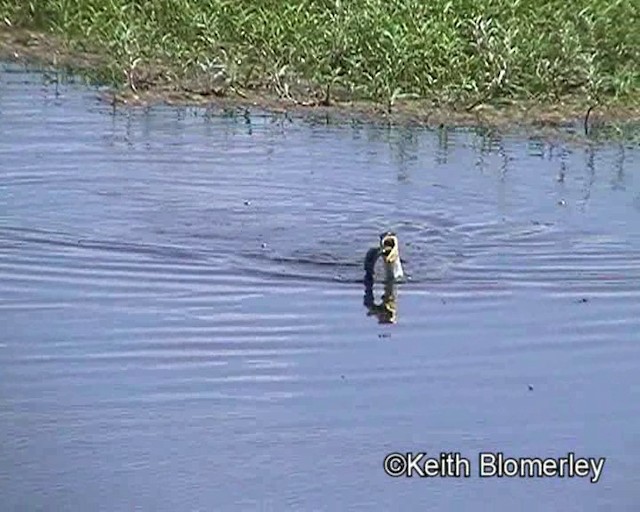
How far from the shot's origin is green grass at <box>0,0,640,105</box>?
14.6 meters

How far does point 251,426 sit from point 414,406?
727 millimetres

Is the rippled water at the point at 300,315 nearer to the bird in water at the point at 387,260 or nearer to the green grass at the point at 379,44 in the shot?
the bird in water at the point at 387,260

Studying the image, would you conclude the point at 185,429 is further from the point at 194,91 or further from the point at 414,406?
the point at 194,91

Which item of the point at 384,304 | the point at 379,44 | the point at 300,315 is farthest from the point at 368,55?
the point at 300,315

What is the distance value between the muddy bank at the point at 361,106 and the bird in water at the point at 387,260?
4.03 meters

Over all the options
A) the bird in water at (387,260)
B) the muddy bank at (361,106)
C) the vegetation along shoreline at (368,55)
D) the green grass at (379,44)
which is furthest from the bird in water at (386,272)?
the green grass at (379,44)

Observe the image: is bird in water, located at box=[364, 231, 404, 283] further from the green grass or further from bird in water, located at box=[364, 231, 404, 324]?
the green grass

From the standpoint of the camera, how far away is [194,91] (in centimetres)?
1455

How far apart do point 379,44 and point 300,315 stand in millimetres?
6074

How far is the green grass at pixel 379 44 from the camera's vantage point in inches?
575

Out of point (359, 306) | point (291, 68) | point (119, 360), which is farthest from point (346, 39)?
point (119, 360)

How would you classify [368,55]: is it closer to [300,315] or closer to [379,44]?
[379,44]

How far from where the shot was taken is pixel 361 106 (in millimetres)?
14234

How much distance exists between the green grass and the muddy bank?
0.08 meters
